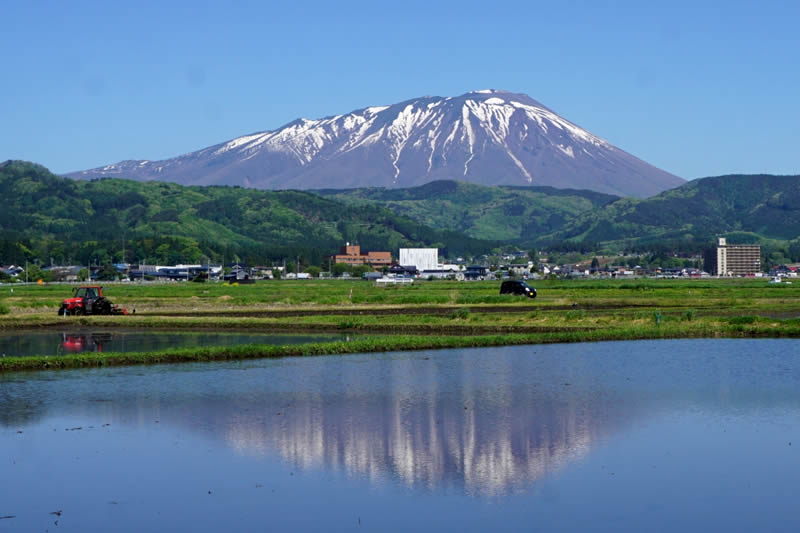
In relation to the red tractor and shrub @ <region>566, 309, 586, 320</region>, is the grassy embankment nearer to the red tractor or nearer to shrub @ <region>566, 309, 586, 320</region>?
shrub @ <region>566, 309, 586, 320</region>

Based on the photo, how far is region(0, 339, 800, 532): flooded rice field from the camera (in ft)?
47.0

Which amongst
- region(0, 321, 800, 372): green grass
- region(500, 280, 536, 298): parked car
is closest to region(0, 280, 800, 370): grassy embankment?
region(0, 321, 800, 372): green grass

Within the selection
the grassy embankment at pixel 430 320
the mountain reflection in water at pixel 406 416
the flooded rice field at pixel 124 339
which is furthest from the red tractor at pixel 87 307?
the mountain reflection in water at pixel 406 416

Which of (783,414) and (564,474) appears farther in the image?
(783,414)

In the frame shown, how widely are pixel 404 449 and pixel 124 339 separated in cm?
2482

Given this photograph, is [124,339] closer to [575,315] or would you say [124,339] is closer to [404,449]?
[575,315]

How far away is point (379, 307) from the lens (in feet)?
192

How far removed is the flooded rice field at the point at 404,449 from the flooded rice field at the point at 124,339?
7155 mm

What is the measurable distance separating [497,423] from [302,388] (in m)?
6.83

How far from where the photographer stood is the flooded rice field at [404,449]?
14.3 m

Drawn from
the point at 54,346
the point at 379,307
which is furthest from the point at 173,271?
the point at 54,346

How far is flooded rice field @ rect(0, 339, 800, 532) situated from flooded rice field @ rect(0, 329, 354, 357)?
23.5ft

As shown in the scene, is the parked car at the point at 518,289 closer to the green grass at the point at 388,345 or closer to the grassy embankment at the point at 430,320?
the grassy embankment at the point at 430,320

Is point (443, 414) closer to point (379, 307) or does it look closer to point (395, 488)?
point (395, 488)
